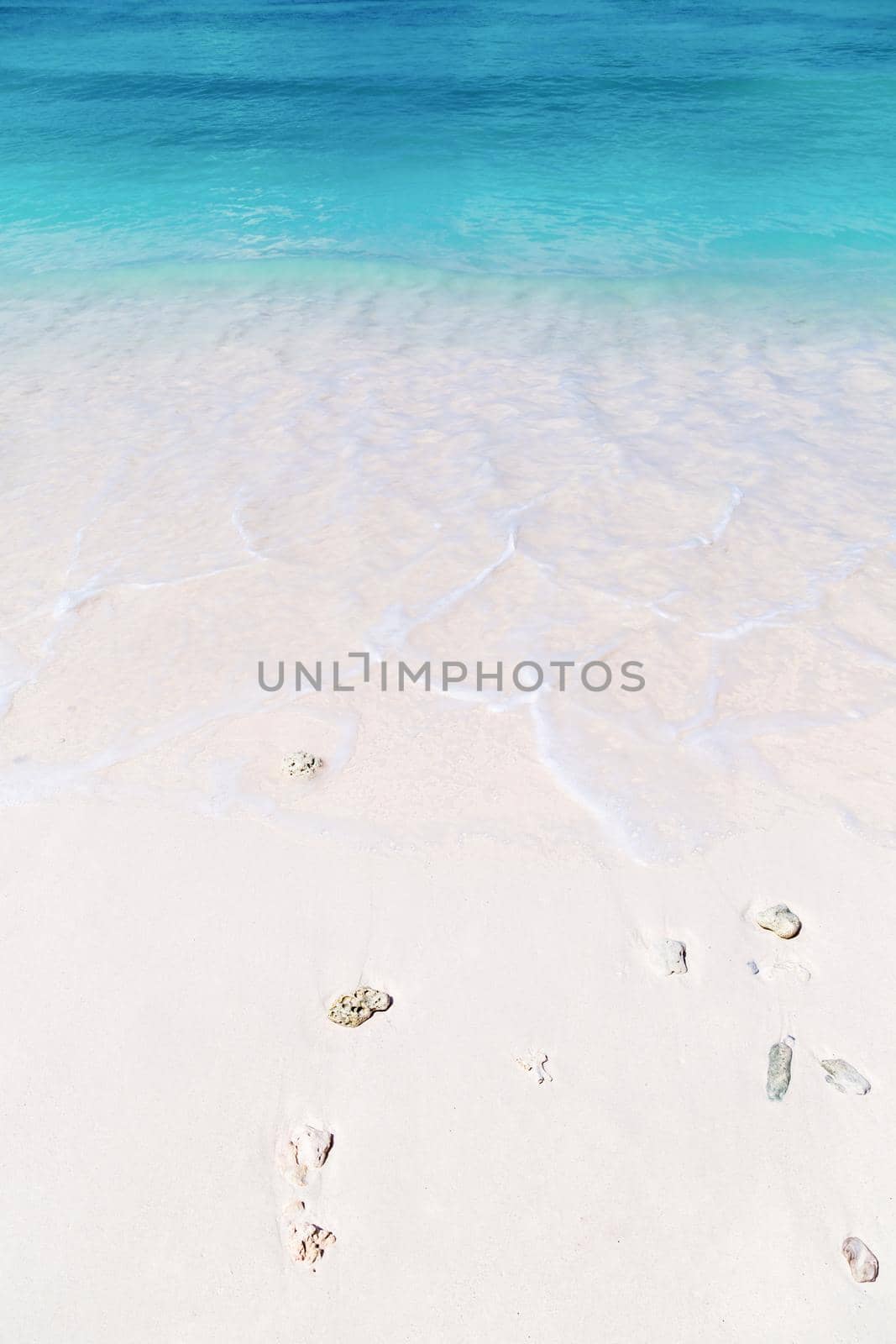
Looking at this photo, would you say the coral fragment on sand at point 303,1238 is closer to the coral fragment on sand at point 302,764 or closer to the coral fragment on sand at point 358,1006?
the coral fragment on sand at point 358,1006

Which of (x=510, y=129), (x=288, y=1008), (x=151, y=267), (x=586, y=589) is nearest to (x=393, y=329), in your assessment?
(x=151, y=267)

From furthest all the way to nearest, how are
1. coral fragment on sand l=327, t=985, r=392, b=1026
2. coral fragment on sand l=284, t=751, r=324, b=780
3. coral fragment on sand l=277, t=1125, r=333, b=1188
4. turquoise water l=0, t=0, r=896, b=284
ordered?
turquoise water l=0, t=0, r=896, b=284, coral fragment on sand l=284, t=751, r=324, b=780, coral fragment on sand l=327, t=985, r=392, b=1026, coral fragment on sand l=277, t=1125, r=333, b=1188

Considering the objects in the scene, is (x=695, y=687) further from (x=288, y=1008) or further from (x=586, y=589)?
(x=288, y=1008)

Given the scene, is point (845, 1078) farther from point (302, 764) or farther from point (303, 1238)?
point (302, 764)

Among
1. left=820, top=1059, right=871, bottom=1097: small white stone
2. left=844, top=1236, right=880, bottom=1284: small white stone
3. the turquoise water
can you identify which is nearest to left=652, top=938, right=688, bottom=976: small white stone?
left=820, top=1059, right=871, bottom=1097: small white stone

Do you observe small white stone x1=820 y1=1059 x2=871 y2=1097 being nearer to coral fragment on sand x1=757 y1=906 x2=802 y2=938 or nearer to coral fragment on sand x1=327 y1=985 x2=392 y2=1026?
coral fragment on sand x1=757 y1=906 x2=802 y2=938
